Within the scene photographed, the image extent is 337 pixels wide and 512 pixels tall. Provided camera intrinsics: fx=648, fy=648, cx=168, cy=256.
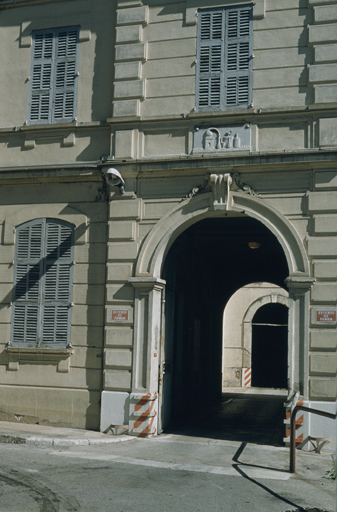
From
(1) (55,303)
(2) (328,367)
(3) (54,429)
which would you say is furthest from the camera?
(1) (55,303)

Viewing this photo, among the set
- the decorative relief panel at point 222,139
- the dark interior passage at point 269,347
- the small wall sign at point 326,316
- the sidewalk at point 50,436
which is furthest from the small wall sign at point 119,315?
the dark interior passage at point 269,347

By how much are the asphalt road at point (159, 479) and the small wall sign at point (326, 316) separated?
7.43 feet

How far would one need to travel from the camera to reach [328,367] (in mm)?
11172

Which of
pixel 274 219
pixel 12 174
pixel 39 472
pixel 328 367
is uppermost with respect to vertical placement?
pixel 12 174

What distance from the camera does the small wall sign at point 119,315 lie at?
482 inches

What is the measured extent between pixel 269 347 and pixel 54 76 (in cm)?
2022

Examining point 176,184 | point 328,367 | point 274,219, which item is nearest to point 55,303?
point 176,184

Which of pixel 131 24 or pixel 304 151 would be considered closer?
pixel 304 151

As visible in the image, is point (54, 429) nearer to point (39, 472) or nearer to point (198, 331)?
point (39, 472)

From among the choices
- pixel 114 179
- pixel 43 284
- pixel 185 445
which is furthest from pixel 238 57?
pixel 185 445

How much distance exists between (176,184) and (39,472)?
6133mm

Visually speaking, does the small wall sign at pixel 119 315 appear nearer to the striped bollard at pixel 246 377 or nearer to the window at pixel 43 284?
the window at pixel 43 284

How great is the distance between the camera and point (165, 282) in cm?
1259

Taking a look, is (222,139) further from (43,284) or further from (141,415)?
(141,415)
